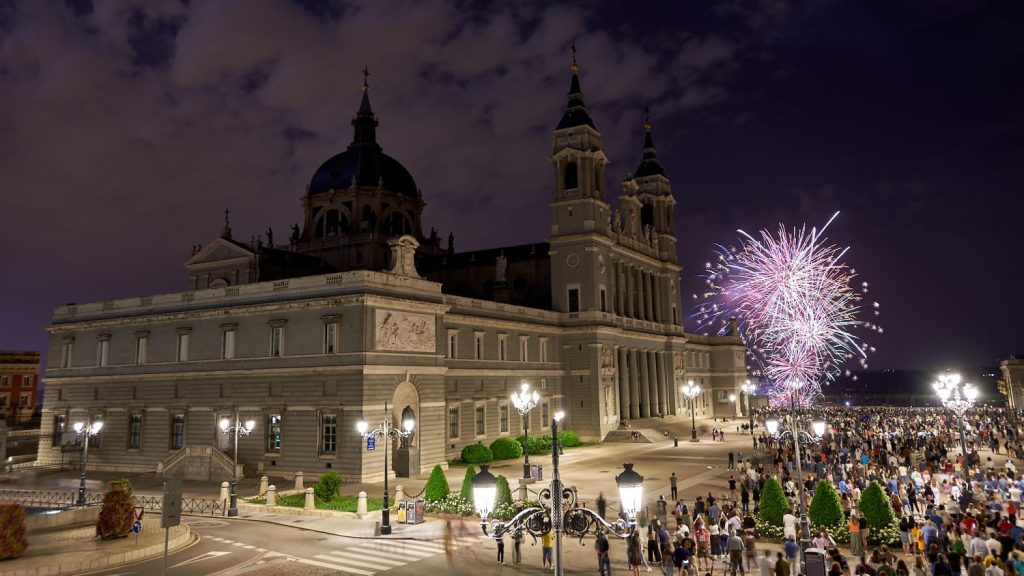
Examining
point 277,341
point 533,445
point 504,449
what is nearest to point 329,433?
point 277,341

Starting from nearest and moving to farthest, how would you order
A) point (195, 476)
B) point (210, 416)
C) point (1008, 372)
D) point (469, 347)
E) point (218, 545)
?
1. point (218, 545)
2. point (195, 476)
3. point (210, 416)
4. point (469, 347)
5. point (1008, 372)

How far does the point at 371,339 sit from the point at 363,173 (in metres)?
37.0

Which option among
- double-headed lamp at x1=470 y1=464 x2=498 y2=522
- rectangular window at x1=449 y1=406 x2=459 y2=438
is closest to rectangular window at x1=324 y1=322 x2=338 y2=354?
rectangular window at x1=449 y1=406 x2=459 y2=438

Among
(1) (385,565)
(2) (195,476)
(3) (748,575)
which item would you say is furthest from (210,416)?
(3) (748,575)

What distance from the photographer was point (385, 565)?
22750mm

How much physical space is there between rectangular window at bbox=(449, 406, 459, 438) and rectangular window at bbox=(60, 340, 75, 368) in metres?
30.0

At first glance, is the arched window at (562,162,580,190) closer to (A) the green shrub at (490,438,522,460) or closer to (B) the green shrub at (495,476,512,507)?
(A) the green shrub at (490,438,522,460)

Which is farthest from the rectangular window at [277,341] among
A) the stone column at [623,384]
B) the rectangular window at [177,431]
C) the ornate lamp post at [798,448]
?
the stone column at [623,384]

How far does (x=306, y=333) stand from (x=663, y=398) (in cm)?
5056

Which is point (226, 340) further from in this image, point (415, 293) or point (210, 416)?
point (415, 293)

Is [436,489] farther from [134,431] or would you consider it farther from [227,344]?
[134,431]

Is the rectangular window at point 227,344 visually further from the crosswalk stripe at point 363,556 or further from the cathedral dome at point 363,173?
the cathedral dome at point 363,173

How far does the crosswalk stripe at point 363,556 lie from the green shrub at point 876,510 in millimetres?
15588

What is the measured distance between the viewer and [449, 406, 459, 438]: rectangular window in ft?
166
